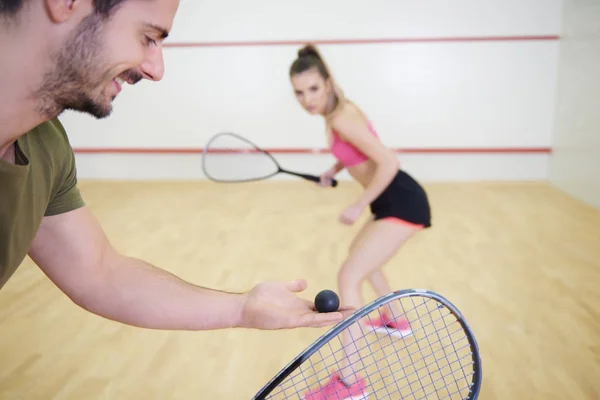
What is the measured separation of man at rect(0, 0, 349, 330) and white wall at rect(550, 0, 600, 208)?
161 inches

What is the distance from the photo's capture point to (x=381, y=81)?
5.47m

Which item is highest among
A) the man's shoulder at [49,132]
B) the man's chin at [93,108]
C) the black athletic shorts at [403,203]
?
the man's chin at [93,108]

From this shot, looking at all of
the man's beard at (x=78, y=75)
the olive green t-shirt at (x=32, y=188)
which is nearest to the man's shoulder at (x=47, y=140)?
the olive green t-shirt at (x=32, y=188)

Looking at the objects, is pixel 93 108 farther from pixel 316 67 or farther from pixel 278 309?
pixel 316 67

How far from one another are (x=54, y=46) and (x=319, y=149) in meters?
4.87

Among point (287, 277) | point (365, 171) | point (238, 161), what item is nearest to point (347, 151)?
point (365, 171)

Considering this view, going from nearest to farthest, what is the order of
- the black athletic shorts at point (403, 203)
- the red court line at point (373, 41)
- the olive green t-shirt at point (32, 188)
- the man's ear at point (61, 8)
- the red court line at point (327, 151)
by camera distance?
1. the man's ear at point (61, 8)
2. the olive green t-shirt at point (32, 188)
3. the black athletic shorts at point (403, 203)
4. the red court line at point (373, 41)
5. the red court line at point (327, 151)

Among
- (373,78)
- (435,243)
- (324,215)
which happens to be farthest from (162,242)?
(373,78)

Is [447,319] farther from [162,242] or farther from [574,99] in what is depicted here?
[574,99]

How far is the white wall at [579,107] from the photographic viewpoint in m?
4.41

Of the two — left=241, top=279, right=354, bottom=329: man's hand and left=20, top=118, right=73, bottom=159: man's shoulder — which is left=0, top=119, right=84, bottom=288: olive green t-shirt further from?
left=241, top=279, right=354, bottom=329: man's hand

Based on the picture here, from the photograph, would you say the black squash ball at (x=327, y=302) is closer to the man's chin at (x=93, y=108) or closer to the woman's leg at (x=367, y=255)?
the man's chin at (x=93, y=108)

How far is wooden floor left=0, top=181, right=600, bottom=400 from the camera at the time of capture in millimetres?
1900

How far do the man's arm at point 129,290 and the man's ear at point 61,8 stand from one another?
1.35 ft
